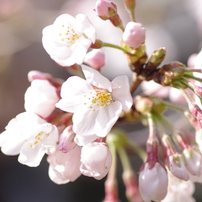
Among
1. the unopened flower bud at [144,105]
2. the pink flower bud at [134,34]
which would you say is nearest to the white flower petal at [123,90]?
the pink flower bud at [134,34]

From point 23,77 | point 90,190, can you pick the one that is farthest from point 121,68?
point 90,190

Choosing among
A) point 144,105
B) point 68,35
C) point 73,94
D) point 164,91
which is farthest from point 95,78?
point 164,91

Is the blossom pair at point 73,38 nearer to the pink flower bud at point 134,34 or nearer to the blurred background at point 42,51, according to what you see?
the pink flower bud at point 134,34

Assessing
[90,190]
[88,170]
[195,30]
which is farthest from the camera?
[195,30]

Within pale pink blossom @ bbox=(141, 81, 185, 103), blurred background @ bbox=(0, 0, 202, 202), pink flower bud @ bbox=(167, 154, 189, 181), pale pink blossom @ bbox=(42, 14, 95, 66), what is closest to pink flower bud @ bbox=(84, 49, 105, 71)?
pale pink blossom @ bbox=(42, 14, 95, 66)

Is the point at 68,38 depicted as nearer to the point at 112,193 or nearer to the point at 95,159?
the point at 95,159

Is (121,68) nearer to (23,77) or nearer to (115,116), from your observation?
(23,77)
